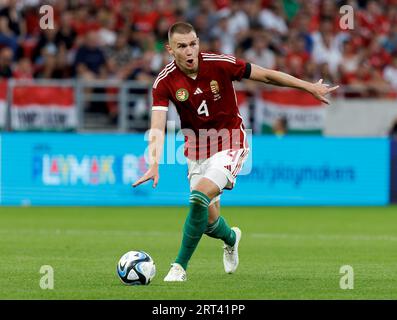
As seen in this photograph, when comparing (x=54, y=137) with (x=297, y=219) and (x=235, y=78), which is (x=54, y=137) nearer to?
(x=297, y=219)

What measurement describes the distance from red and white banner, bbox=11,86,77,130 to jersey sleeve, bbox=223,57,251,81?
10543mm

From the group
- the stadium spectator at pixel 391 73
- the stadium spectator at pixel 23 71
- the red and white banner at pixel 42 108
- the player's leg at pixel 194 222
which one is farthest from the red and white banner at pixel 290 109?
the player's leg at pixel 194 222

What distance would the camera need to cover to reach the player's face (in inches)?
396

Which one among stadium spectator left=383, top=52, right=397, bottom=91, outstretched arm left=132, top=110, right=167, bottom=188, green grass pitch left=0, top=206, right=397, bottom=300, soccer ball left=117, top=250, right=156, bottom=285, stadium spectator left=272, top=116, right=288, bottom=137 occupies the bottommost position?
green grass pitch left=0, top=206, right=397, bottom=300

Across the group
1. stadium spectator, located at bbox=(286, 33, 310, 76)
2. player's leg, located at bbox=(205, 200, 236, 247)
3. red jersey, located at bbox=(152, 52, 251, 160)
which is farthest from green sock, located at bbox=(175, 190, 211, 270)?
stadium spectator, located at bbox=(286, 33, 310, 76)

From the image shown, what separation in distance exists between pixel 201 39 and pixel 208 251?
10841mm

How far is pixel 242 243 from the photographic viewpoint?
14.4 metres

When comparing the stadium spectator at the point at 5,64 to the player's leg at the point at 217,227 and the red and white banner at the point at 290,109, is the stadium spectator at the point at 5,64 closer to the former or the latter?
the red and white banner at the point at 290,109

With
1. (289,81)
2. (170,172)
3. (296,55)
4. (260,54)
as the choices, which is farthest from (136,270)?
(296,55)

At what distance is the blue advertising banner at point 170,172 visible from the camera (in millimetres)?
20375

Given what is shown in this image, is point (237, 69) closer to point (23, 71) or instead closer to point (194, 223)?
point (194, 223)

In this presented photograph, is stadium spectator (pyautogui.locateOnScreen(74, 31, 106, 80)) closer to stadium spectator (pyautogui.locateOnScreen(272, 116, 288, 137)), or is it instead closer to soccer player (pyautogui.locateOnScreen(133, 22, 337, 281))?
stadium spectator (pyautogui.locateOnScreen(272, 116, 288, 137))

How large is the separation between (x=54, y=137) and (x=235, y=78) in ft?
33.9
